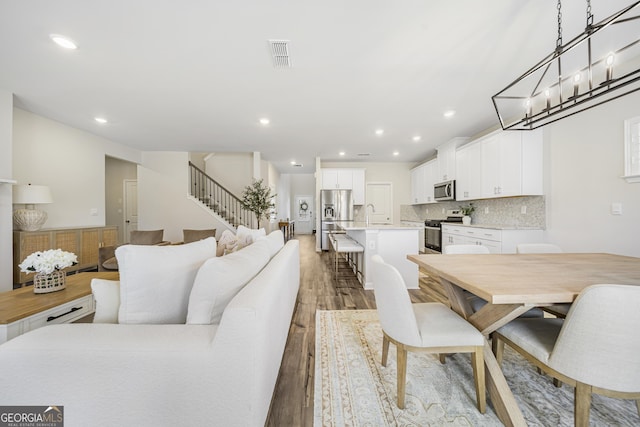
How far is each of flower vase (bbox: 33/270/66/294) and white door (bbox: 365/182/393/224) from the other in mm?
6546

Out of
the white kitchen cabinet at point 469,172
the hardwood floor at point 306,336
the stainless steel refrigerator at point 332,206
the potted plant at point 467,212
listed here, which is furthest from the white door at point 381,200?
the hardwood floor at point 306,336

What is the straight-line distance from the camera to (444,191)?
17.2ft

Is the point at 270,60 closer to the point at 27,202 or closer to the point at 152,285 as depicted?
the point at 152,285

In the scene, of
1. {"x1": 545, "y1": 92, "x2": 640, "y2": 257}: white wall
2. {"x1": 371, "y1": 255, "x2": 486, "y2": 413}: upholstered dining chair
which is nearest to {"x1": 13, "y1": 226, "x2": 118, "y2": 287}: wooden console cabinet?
{"x1": 371, "y1": 255, "x2": 486, "y2": 413}: upholstered dining chair

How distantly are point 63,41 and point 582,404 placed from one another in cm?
431

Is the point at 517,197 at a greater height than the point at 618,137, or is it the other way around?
the point at 618,137

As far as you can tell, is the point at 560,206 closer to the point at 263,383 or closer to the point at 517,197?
the point at 517,197

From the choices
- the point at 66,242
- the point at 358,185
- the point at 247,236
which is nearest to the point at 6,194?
the point at 66,242

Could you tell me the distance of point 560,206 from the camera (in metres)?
3.20

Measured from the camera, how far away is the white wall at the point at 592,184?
247cm

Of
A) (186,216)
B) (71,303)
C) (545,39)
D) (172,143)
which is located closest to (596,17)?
(545,39)

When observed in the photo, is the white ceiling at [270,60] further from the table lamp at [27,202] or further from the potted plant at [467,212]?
the potted plant at [467,212]

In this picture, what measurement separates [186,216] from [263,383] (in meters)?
5.93

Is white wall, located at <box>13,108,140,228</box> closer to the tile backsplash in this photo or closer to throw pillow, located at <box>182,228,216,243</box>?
throw pillow, located at <box>182,228,216,243</box>
